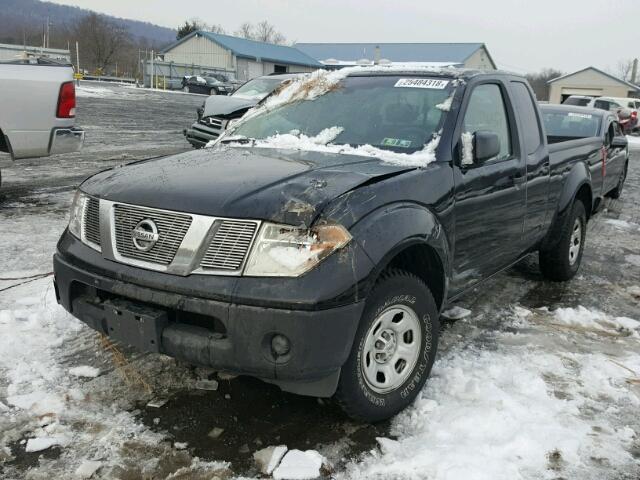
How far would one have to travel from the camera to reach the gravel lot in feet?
8.75

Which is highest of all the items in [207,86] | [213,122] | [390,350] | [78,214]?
[207,86]

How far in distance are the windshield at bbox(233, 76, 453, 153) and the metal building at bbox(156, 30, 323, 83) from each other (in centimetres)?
5107

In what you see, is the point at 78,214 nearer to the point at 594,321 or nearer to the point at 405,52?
the point at 594,321

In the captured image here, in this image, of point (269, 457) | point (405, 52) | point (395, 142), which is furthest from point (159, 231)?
point (405, 52)

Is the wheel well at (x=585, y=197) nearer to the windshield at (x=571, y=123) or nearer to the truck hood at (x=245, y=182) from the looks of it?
the truck hood at (x=245, y=182)

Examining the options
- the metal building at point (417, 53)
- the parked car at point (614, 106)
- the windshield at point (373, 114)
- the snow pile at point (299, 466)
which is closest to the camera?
the snow pile at point (299, 466)

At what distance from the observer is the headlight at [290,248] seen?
98.1 inches

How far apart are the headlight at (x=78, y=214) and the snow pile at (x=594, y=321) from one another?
3.44 metres

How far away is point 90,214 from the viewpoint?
3.04m

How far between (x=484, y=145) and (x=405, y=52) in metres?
58.2

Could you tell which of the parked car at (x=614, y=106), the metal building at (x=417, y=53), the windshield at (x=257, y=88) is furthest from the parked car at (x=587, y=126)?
the metal building at (x=417, y=53)

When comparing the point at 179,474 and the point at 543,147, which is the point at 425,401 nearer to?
the point at 179,474

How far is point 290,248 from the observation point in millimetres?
2510

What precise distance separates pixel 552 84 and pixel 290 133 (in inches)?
2430
